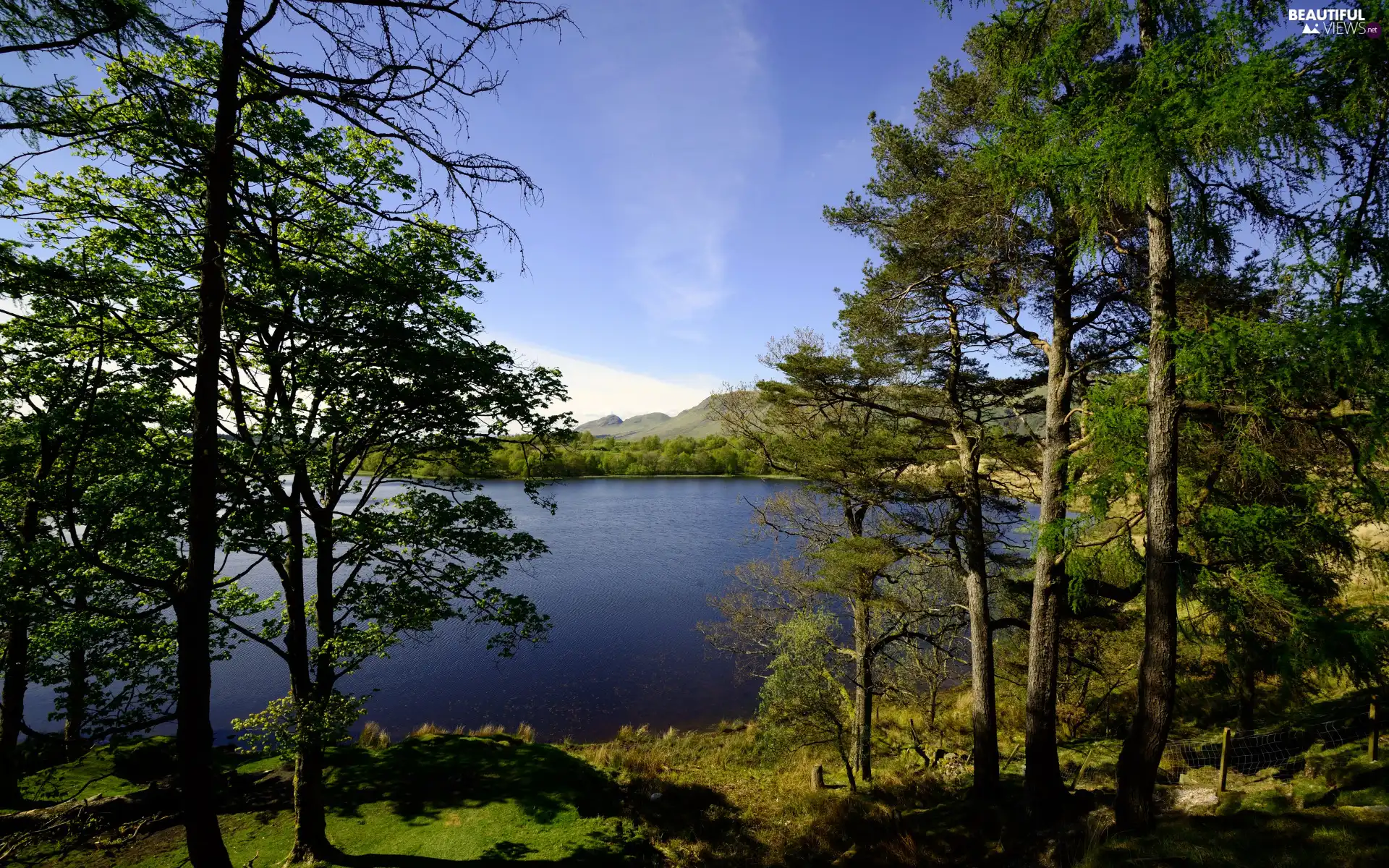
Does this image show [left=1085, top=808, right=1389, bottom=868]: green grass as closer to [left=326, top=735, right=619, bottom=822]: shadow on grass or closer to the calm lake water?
[left=326, top=735, right=619, bottom=822]: shadow on grass

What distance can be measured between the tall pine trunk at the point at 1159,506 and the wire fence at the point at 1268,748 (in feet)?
11.3

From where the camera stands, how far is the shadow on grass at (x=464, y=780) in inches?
351

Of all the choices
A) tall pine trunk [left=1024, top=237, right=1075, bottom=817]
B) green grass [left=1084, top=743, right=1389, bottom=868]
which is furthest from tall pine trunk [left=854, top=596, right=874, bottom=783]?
green grass [left=1084, top=743, right=1389, bottom=868]

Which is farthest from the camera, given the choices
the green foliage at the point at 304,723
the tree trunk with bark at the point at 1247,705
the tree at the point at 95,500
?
the tree trunk with bark at the point at 1247,705

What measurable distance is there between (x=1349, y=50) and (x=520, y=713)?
71.9ft

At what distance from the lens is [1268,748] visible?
8.52 meters

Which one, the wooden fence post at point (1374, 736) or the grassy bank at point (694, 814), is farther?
the wooden fence post at point (1374, 736)

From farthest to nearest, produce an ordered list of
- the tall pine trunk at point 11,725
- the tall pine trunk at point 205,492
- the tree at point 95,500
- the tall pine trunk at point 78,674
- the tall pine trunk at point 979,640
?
1. the tall pine trunk at point 979,640
2. the tall pine trunk at point 11,725
3. the tall pine trunk at point 78,674
4. the tree at point 95,500
5. the tall pine trunk at point 205,492

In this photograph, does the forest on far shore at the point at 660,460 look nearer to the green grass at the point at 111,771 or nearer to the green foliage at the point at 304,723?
the green grass at the point at 111,771

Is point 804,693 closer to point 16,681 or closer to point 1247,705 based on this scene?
point 1247,705

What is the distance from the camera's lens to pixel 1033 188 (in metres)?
5.11

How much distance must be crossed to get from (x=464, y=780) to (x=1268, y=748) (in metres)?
13.5

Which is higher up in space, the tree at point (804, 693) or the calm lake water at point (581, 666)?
the tree at point (804, 693)

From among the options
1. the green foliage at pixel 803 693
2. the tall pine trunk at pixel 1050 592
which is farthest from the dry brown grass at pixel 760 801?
the tall pine trunk at pixel 1050 592
